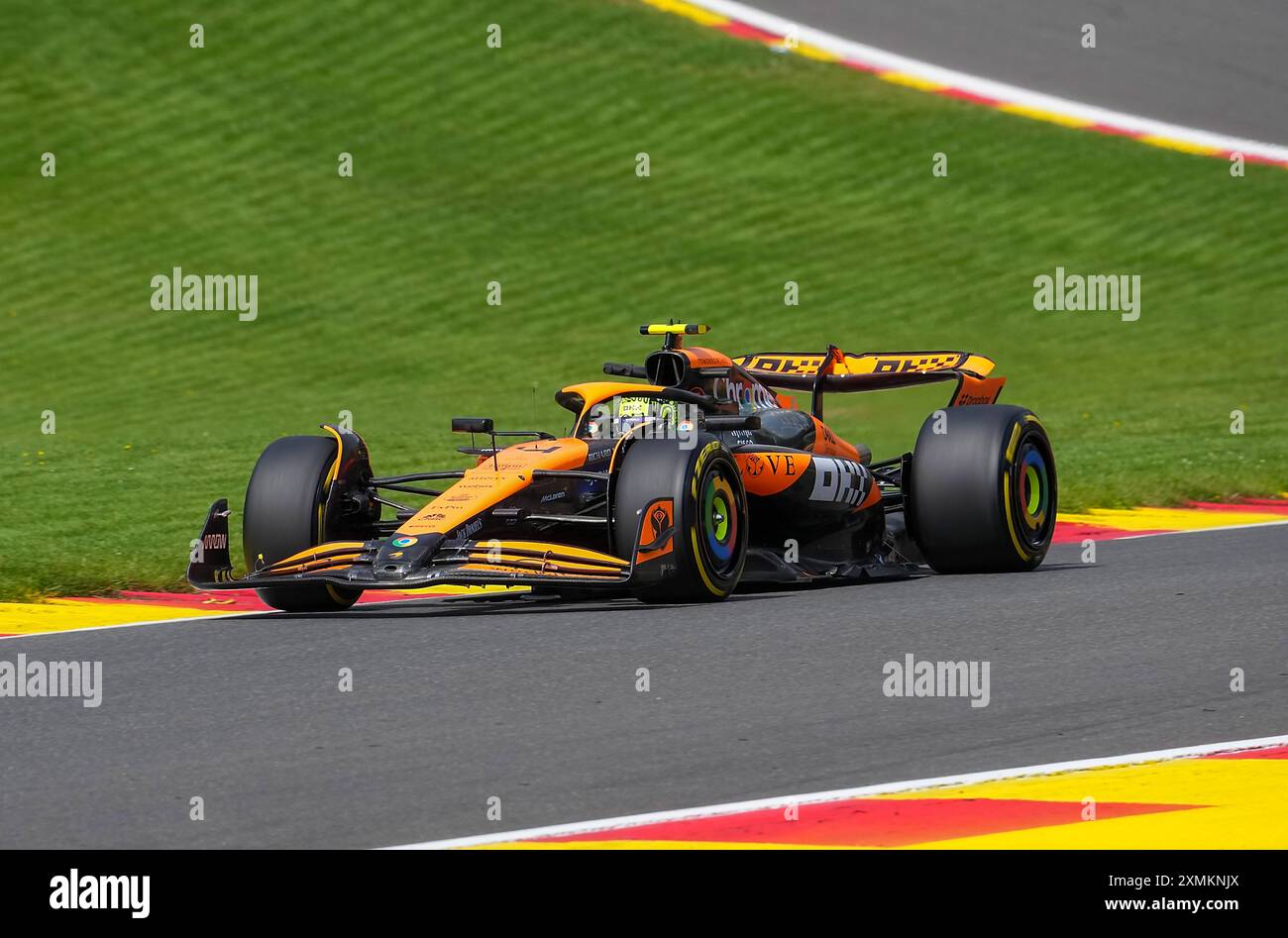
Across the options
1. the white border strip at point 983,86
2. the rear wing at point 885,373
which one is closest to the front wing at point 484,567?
the rear wing at point 885,373

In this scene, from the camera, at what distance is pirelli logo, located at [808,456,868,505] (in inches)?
431

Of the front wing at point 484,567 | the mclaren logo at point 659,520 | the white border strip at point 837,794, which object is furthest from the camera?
Result: the mclaren logo at point 659,520

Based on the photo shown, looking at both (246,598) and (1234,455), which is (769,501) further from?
(1234,455)

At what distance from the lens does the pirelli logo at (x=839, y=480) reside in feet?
35.9

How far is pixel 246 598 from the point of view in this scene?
11516mm

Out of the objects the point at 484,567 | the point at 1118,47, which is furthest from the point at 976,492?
the point at 1118,47

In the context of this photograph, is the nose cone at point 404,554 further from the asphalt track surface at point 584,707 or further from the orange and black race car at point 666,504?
the asphalt track surface at point 584,707

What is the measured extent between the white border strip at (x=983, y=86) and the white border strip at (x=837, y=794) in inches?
1152

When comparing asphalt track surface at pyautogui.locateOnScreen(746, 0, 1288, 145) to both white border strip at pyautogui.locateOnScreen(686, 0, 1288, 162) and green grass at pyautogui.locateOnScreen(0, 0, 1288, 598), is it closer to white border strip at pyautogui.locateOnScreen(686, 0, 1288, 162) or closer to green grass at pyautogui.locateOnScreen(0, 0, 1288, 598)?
white border strip at pyautogui.locateOnScreen(686, 0, 1288, 162)

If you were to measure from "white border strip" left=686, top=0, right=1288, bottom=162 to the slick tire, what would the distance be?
2624 cm

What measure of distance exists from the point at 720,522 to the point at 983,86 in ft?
93.1

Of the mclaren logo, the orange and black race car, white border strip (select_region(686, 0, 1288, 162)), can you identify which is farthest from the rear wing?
white border strip (select_region(686, 0, 1288, 162))

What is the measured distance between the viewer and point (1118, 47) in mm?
36688
